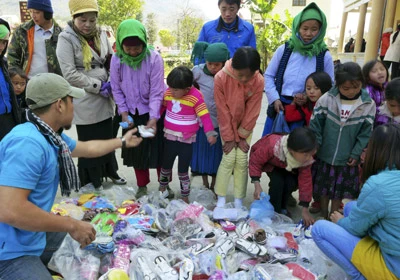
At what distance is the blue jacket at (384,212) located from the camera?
162 cm

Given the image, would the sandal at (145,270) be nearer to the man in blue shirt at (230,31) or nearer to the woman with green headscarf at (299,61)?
the woman with green headscarf at (299,61)

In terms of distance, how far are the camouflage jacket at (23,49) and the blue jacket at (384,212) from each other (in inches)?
119

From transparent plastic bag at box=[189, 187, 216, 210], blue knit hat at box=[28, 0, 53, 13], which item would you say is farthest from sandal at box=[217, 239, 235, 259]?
blue knit hat at box=[28, 0, 53, 13]

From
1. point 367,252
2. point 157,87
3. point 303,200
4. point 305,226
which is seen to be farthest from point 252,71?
point 367,252

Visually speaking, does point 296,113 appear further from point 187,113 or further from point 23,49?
point 23,49

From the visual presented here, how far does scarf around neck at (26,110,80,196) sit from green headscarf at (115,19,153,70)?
1.25 metres

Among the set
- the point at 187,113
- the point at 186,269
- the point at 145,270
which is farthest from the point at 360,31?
the point at 145,270

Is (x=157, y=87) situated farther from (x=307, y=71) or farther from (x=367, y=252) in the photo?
(x=367, y=252)

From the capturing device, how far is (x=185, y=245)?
2379 millimetres

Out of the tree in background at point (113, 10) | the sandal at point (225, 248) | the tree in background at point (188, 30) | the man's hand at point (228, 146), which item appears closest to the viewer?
Result: the sandal at point (225, 248)

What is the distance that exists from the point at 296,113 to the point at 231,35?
3.46ft

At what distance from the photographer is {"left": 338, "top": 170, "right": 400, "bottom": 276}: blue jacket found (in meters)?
1.62

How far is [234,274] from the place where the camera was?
2070 millimetres

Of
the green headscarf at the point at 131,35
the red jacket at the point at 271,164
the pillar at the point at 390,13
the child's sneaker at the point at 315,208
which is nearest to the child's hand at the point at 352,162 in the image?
the red jacket at the point at 271,164
